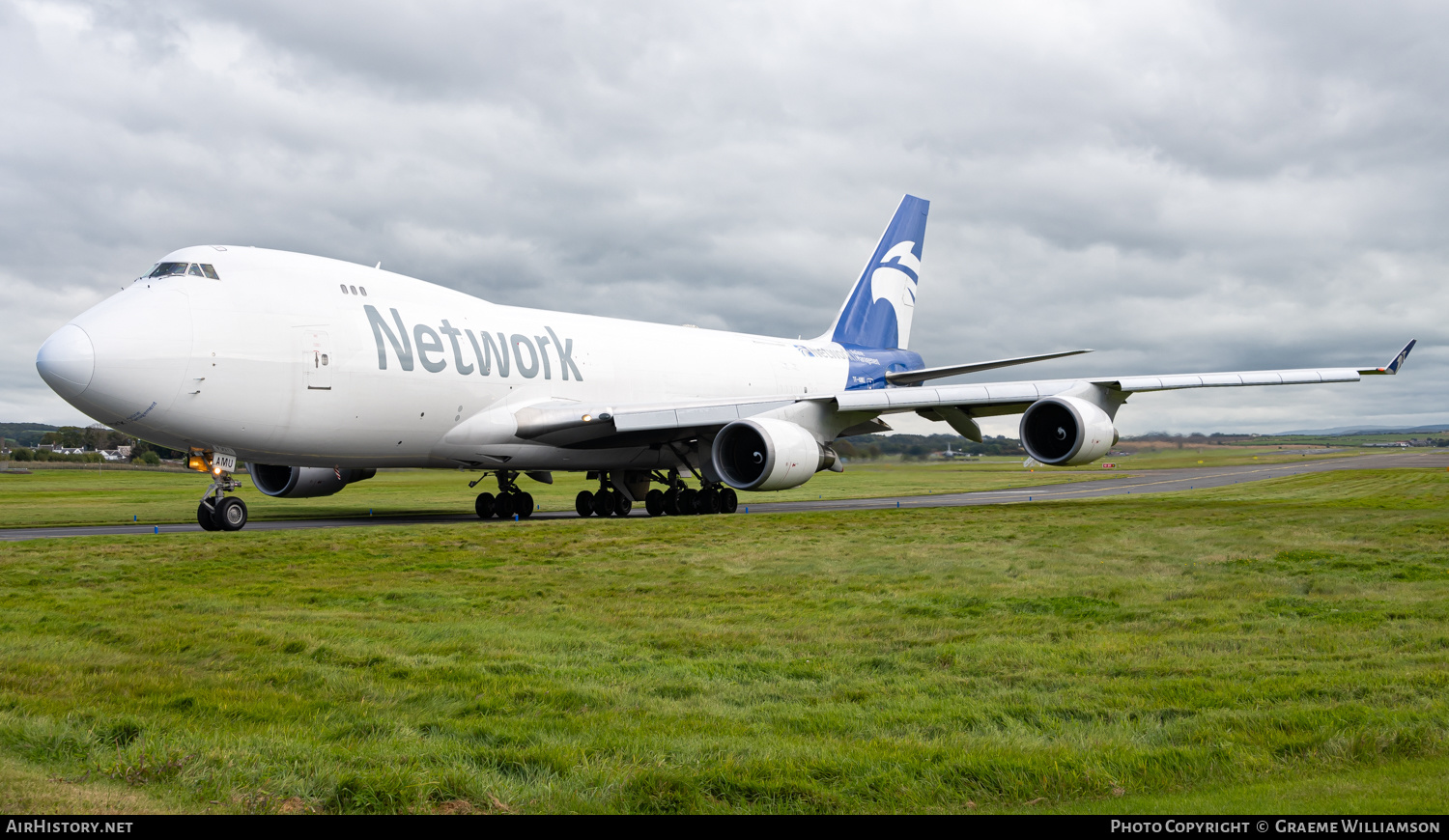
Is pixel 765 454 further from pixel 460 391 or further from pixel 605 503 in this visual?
pixel 460 391

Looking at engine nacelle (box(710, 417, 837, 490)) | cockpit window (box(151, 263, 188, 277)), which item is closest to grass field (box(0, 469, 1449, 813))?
cockpit window (box(151, 263, 188, 277))

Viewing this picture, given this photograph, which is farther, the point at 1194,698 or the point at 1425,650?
the point at 1425,650

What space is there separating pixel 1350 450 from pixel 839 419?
6588cm

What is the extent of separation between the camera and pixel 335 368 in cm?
1691

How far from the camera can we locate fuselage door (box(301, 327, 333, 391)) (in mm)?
16547

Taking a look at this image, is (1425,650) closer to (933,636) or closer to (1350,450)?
(933,636)

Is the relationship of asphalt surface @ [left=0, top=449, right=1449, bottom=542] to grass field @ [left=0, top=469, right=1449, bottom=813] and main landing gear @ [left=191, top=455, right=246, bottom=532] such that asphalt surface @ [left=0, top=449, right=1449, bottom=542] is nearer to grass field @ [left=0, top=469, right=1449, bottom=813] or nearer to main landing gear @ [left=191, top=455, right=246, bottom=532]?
main landing gear @ [left=191, top=455, right=246, bottom=532]

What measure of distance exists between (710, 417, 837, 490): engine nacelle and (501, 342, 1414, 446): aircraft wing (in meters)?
0.50

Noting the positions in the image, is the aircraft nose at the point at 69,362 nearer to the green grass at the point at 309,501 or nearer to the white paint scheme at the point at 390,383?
the white paint scheme at the point at 390,383

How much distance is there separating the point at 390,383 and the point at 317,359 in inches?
56.5

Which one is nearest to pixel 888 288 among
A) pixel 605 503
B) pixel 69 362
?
pixel 605 503

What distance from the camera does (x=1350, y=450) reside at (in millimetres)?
72688
